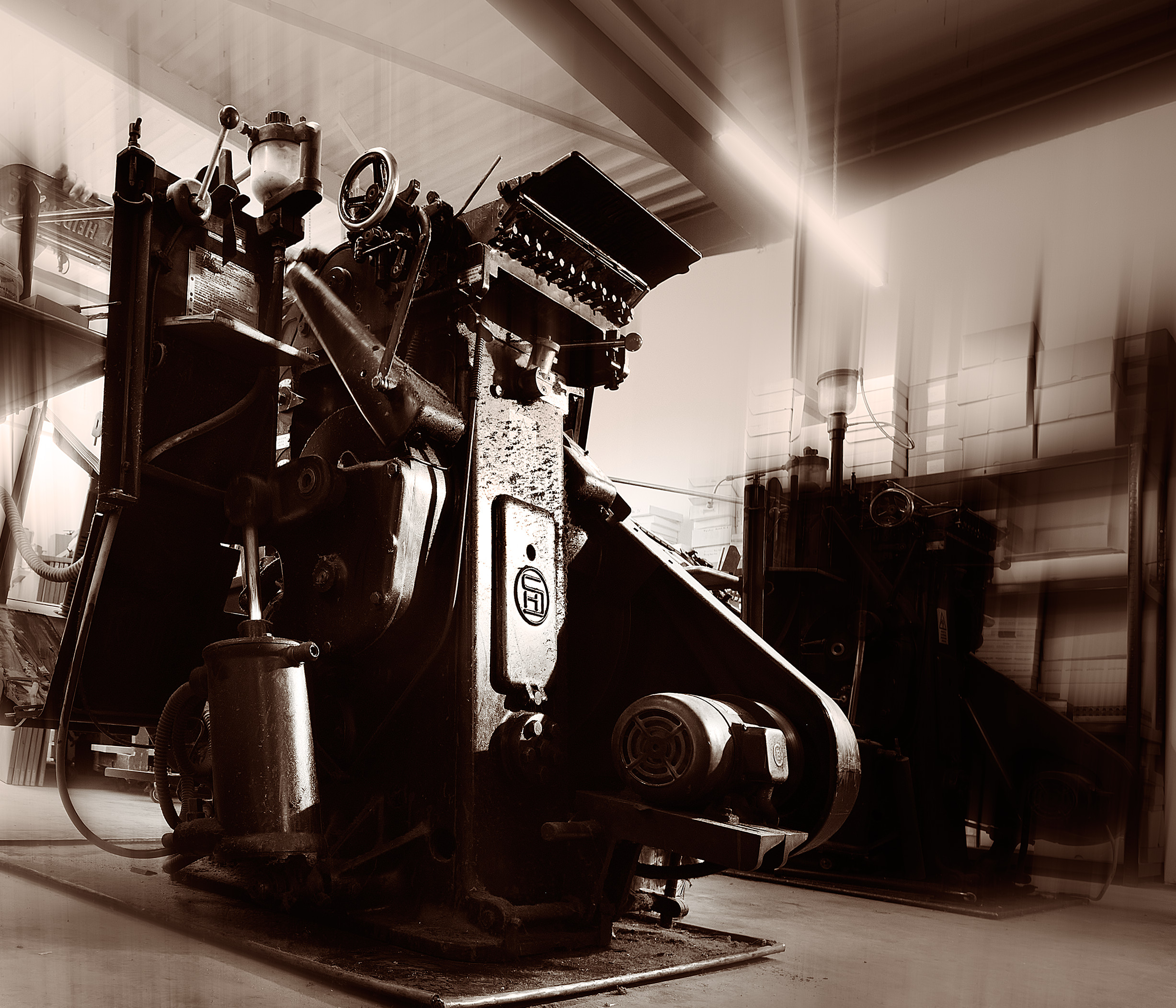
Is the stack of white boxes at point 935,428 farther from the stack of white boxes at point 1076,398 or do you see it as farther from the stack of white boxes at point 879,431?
the stack of white boxes at point 1076,398

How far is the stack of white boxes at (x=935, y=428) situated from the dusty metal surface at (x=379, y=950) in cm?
367

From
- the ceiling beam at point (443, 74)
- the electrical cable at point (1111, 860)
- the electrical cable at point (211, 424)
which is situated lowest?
the electrical cable at point (1111, 860)

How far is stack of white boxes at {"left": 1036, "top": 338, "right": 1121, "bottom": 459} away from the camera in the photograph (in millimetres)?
4727

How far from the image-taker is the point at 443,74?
588cm

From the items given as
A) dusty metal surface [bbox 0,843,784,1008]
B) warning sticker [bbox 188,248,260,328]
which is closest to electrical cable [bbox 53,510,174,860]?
dusty metal surface [bbox 0,843,784,1008]

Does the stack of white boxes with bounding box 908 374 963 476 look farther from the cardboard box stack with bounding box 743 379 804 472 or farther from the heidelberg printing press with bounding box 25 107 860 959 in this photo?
the heidelberg printing press with bounding box 25 107 860 959

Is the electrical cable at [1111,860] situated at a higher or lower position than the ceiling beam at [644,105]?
lower

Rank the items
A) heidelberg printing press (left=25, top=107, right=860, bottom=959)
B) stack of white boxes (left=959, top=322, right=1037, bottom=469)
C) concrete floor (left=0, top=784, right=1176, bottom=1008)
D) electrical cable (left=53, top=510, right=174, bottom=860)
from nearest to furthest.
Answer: concrete floor (left=0, top=784, right=1176, bottom=1008) < heidelberg printing press (left=25, top=107, right=860, bottom=959) < electrical cable (left=53, top=510, right=174, bottom=860) < stack of white boxes (left=959, top=322, right=1037, bottom=469)

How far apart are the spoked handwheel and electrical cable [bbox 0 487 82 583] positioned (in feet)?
4.19

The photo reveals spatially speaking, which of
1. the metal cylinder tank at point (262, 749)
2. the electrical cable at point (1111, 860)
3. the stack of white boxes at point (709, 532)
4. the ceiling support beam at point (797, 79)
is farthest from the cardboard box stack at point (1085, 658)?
the metal cylinder tank at point (262, 749)

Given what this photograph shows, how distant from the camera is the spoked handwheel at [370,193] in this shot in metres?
2.57

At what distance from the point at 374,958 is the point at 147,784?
540 cm

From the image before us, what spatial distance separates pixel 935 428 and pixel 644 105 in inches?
104

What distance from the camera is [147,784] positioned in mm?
6684
